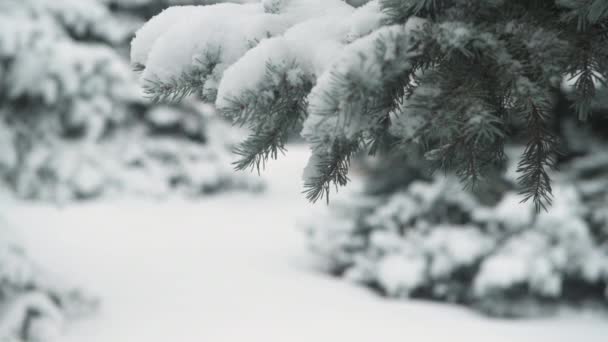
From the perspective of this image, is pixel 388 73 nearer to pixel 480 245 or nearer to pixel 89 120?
pixel 480 245

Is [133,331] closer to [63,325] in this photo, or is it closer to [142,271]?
[63,325]

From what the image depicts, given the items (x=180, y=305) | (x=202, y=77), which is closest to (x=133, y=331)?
(x=180, y=305)

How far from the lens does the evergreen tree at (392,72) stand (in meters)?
0.73

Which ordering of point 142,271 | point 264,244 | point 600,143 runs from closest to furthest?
point 600,143, point 142,271, point 264,244

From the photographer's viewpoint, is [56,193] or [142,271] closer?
[142,271]

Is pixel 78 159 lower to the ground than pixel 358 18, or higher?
higher

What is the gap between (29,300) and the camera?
98.8 inches

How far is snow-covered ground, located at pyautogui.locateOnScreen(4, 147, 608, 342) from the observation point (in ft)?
8.79

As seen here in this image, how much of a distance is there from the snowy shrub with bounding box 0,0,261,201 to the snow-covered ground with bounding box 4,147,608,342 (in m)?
0.68

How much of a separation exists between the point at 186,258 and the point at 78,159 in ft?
9.21

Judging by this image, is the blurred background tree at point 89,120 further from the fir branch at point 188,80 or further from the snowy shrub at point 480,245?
the fir branch at point 188,80

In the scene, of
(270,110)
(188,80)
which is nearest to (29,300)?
(188,80)

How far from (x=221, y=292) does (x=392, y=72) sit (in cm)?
273

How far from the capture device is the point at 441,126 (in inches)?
30.4
